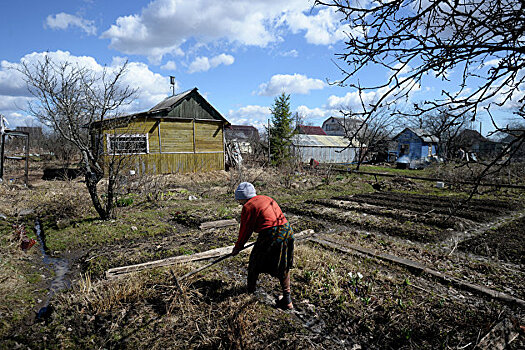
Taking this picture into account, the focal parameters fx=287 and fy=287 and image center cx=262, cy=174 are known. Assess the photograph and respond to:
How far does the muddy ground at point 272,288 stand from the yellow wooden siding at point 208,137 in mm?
10116

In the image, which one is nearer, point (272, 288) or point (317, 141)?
point (272, 288)

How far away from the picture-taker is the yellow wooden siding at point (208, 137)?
18094mm

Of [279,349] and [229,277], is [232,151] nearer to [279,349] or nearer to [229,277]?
[229,277]

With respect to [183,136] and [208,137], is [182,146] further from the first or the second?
[208,137]

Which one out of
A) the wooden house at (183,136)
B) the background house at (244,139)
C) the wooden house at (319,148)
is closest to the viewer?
the wooden house at (183,136)

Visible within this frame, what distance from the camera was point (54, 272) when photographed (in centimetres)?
506

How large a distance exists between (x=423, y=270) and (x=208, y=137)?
15.6 metres

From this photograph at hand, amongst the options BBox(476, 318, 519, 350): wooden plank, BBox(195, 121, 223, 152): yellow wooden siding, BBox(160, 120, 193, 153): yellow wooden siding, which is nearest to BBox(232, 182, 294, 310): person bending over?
BBox(476, 318, 519, 350): wooden plank

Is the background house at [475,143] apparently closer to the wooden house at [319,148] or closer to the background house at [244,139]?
the wooden house at [319,148]

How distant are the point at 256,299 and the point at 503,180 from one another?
62.7ft

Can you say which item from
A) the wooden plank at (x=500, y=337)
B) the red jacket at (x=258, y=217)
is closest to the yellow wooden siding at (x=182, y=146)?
the red jacket at (x=258, y=217)

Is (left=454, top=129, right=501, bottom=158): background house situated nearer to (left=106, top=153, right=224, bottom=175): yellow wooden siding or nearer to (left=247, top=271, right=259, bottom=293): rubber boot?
(left=247, top=271, right=259, bottom=293): rubber boot

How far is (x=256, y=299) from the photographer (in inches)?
154

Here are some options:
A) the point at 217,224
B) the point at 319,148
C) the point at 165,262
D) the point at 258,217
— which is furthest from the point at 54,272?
the point at 319,148
